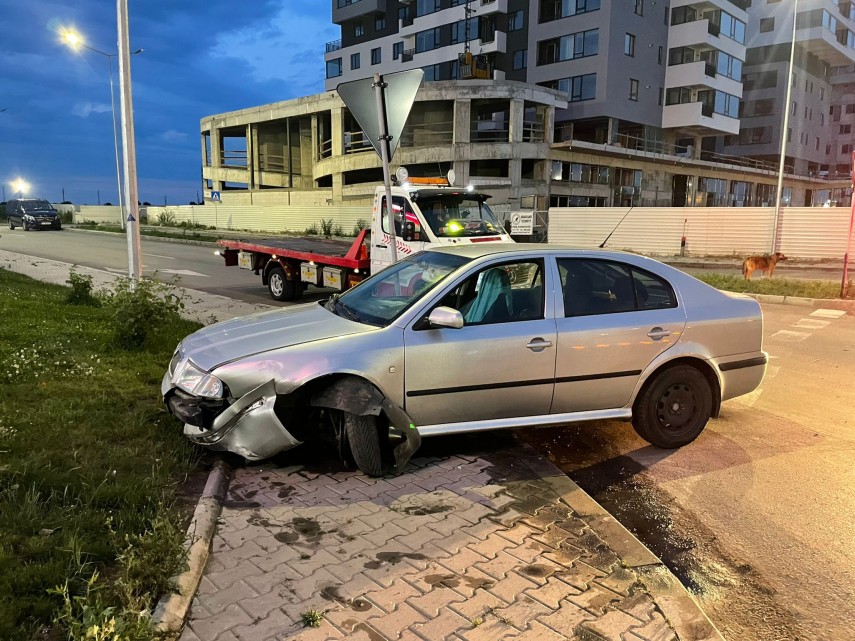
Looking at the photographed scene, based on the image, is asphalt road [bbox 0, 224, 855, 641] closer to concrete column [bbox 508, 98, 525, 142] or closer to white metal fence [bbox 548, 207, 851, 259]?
white metal fence [bbox 548, 207, 851, 259]

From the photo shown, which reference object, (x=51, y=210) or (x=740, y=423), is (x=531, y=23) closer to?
(x=51, y=210)

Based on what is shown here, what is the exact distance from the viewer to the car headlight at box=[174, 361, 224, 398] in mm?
4152

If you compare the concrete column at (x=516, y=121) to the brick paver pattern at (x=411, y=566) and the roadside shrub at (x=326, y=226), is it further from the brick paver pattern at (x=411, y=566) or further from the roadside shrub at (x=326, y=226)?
the brick paver pattern at (x=411, y=566)

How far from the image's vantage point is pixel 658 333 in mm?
4844

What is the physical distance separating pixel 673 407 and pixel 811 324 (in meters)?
7.23

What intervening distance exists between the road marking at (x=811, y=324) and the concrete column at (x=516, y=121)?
29.8m

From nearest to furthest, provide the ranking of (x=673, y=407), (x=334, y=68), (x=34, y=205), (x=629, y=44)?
(x=673, y=407), (x=34, y=205), (x=629, y=44), (x=334, y=68)

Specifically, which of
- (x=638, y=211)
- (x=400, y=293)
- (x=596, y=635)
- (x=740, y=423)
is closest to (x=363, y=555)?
(x=596, y=635)

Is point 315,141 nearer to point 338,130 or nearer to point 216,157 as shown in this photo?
point 338,130

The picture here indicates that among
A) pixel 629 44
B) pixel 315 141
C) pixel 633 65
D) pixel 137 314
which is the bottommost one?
pixel 137 314

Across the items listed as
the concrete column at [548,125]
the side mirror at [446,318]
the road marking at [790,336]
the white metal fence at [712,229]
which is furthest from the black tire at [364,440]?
the concrete column at [548,125]

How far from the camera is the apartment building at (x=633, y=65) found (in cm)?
4319

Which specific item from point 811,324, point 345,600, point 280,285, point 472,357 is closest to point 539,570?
point 345,600

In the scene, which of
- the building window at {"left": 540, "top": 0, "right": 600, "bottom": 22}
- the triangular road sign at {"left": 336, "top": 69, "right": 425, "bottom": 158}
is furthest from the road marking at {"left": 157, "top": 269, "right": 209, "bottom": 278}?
the building window at {"left": 540, "top": 0, "right": 600, "bottom": 22}
